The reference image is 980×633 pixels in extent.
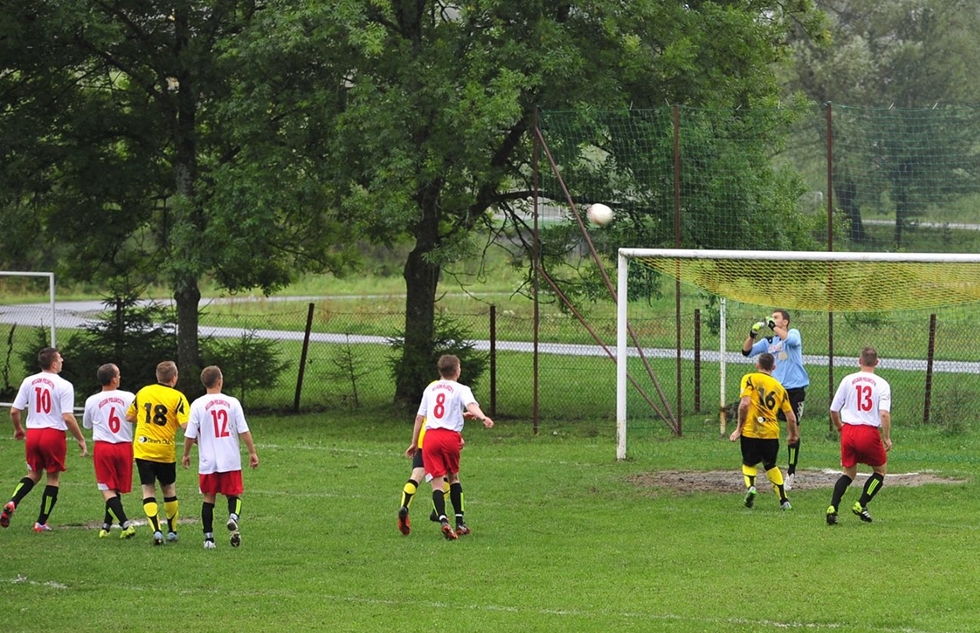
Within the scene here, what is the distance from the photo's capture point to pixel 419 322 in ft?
71.4

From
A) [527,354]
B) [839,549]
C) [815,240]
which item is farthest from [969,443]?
[527,354]

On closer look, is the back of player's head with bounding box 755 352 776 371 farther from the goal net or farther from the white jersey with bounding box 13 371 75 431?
the white jersey with bounding box 13 371 75 431

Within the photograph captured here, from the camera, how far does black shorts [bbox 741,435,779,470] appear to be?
1248cm

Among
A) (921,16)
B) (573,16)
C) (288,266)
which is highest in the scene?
(921,16)

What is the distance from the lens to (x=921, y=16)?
176ft

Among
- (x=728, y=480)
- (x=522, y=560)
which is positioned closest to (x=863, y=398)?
(x=728, y=480)

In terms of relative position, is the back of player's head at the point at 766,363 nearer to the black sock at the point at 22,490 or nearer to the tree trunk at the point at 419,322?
the black sock at the point at 22,490

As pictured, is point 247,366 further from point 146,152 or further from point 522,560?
point 522,560

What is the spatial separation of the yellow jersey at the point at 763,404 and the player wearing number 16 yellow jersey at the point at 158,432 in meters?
5.35

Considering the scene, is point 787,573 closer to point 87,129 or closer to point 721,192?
point 721,192

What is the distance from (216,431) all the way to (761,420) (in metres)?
5.25

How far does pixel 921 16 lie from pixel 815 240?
1510 inches

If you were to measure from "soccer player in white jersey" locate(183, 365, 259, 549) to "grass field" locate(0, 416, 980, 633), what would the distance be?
536 mm

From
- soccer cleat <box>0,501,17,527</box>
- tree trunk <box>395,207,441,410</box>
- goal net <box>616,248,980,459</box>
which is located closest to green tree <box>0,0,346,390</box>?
tree trunk <box>395,207,441,410</box>
